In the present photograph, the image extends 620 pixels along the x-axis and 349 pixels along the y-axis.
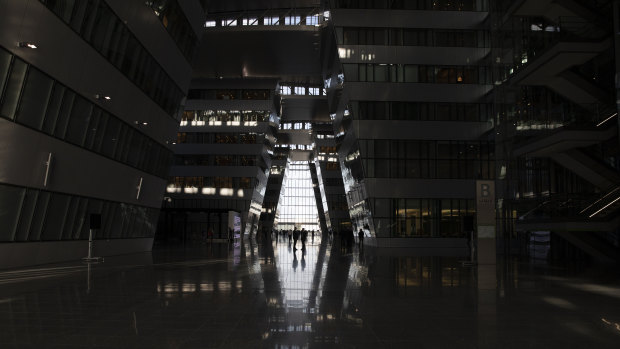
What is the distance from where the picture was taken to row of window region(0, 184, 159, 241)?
20.9 meters

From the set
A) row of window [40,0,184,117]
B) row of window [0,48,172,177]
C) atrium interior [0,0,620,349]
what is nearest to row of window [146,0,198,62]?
atrium interior [0,0,620,349]

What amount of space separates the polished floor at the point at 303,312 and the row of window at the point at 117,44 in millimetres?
10056

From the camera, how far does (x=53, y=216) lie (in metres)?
24.3

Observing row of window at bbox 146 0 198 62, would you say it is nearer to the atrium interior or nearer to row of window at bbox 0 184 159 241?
the atrium interior

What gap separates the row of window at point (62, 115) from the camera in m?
19.4

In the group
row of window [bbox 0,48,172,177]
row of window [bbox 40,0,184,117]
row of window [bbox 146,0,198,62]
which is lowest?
row of window [bbox 0,48,172,177]

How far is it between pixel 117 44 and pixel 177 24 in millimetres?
8272

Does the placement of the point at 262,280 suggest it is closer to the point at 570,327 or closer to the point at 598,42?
the point at 570,327

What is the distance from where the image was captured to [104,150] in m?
28.5

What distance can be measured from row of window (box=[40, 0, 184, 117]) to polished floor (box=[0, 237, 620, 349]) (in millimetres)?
10056

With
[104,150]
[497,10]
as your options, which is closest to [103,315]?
[104,150]

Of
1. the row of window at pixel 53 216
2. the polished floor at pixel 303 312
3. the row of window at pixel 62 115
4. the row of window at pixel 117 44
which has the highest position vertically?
the row of window at pixel 117 44

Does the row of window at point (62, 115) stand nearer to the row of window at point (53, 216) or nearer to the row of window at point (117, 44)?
the row of window at point (117, 44)

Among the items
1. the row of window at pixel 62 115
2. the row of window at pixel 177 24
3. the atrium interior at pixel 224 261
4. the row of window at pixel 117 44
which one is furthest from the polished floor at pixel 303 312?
the row of window at pixel 177 24
